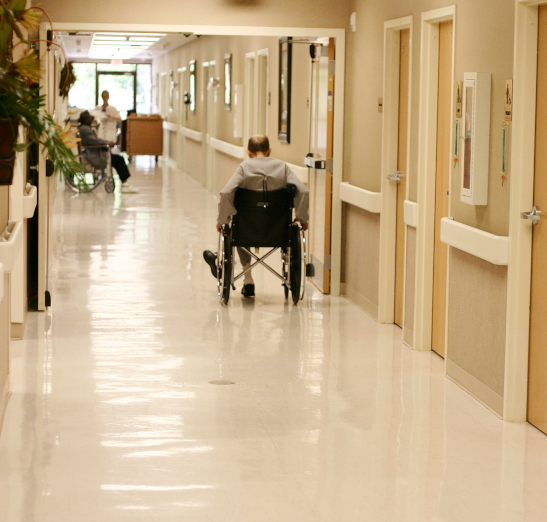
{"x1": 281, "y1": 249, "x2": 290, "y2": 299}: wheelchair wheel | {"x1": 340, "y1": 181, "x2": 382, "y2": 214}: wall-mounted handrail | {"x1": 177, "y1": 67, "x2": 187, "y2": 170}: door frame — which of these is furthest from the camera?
{"x1": 177, "y1": 67, "x2": 187, "y2": 170}: door frame

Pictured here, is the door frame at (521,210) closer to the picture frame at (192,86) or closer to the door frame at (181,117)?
the picture frame at (192,86)

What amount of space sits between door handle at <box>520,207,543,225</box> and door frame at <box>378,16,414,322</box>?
228 centimetres

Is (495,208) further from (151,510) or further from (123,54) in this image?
(123,54)

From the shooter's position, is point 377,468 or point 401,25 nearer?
point 377,468

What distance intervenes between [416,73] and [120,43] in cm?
1527

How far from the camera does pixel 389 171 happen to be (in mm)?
6453

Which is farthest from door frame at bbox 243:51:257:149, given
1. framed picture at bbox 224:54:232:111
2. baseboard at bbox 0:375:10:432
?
baseboard at bbox 0:375:10:432

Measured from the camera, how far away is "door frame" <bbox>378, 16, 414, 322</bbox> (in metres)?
6.39

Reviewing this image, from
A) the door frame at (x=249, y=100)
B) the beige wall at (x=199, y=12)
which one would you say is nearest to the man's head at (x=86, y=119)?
the door frame at (x=249, y=100)

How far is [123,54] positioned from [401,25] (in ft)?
67.5

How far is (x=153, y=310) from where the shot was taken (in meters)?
6.76

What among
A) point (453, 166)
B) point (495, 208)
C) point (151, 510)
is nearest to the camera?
point (151, 510)

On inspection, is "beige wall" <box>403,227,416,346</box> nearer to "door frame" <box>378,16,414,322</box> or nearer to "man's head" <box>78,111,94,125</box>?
"door frame" <box>378,16,414,322</box>

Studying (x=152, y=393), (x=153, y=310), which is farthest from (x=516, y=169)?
(x=153, y=310)
